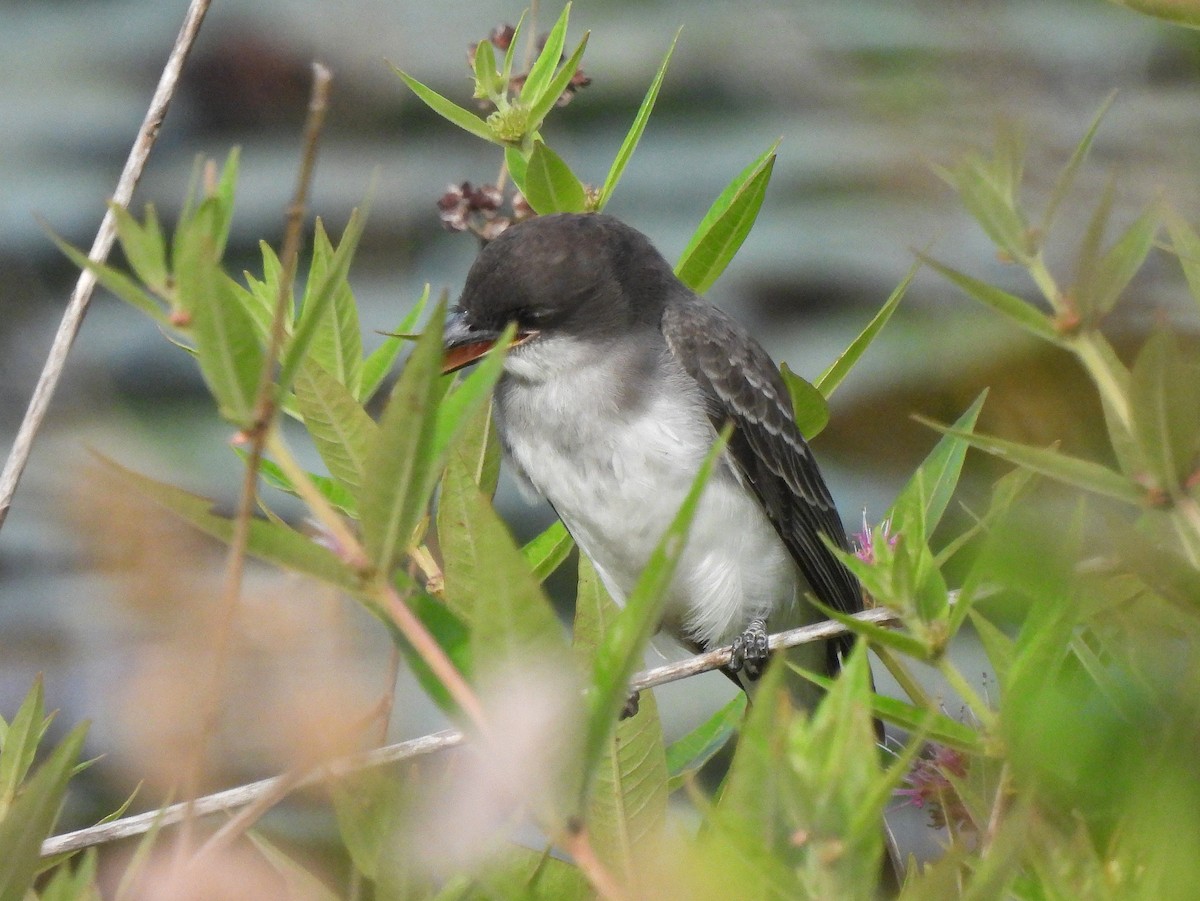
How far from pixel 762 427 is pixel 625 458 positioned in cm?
31

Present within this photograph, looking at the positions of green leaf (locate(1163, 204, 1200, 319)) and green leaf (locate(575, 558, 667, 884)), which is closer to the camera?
green leaf (locate(1163, 204, 1200, 319))

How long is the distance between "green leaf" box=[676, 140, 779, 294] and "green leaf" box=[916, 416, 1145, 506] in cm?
92

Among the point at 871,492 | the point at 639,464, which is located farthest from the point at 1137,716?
the point at 871,492

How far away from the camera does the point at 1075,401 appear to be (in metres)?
1.15

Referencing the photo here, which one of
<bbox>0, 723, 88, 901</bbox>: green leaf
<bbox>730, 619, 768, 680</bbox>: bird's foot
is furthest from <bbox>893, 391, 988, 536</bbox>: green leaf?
<bbox>730, 619, 768, 680</bbox>: bird's foot

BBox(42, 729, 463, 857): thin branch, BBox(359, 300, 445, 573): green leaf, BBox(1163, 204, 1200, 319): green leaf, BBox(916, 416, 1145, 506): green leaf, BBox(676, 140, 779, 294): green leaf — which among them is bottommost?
BBox(42, 729, 463, 857): thin branch

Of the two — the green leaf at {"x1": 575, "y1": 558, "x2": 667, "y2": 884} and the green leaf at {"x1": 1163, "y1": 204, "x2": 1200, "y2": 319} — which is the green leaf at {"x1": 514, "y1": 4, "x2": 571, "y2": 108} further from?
the green leaf at {"x1": 1163, "y1": 204, "x2": 1200, "y2": 319}

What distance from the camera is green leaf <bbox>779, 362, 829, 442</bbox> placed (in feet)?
5.49

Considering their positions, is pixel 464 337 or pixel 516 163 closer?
pixel 516 163

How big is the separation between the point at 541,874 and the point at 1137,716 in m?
0.59

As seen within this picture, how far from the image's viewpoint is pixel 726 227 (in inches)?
70.7

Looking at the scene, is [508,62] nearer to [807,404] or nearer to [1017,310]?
[807,404]

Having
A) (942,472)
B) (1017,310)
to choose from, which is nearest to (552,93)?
(942,472)

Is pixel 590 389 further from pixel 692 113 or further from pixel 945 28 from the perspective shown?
pixel 692 113
